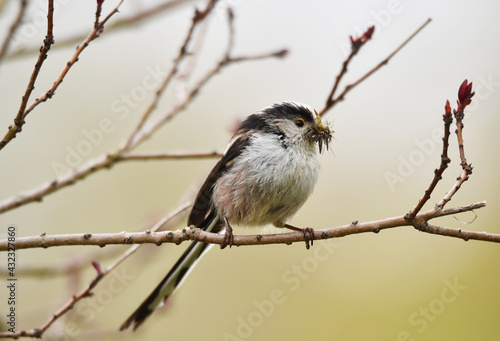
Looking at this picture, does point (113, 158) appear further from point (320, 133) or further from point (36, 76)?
Answer: point (320, 133)

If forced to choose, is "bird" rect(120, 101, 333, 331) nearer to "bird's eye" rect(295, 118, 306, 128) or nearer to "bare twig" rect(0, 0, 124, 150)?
"bird's eye" rect(295, 118, 306, 128)

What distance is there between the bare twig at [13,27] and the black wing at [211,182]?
1652 millimetres

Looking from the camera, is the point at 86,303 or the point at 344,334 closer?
the point at 86,303

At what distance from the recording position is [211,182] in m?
3.95

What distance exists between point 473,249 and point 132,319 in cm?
443

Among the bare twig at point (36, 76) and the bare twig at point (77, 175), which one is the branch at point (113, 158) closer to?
the bare twig at point (77, 175)

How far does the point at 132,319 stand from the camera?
3.38 metres

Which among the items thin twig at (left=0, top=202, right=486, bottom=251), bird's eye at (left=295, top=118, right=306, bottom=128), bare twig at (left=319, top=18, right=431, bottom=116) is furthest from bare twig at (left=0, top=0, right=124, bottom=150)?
bird's eye at (left=295, top=118, right=306, bottom=128)

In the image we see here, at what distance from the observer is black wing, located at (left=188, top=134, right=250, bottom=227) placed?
3.87 metres

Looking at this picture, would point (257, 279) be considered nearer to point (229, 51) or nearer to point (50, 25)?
point (229, 51)

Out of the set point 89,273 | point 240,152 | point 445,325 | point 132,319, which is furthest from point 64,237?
point 89,273

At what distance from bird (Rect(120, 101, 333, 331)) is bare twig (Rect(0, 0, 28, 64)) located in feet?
5.38

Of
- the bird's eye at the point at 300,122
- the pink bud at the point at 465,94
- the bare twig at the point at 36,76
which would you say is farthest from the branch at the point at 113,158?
the pink bud at the point at 465,94

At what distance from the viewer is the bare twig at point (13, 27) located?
8.80 feet
